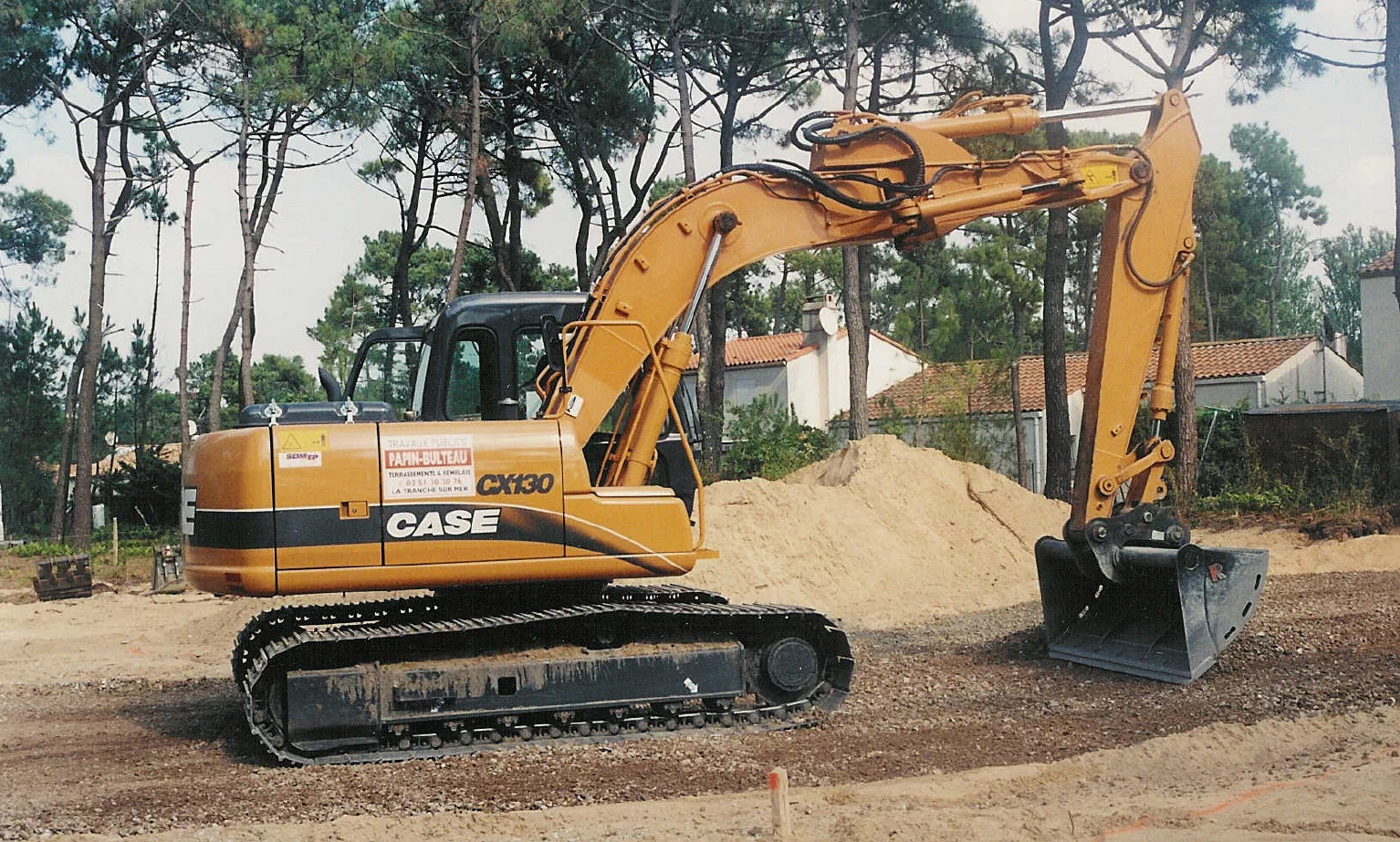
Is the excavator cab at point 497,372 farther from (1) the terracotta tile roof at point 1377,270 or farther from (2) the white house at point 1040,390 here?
(1) the terracotta tile roof at point 1377,270

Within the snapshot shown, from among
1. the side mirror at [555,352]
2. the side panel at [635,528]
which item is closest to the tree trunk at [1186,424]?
the side panel at [635,528]

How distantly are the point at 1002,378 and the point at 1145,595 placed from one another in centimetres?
2209

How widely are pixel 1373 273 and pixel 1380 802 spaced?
3185 cm

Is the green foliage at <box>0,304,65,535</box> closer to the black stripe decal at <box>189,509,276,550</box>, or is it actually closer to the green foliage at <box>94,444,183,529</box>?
the green foliage at <box>94,444,183,529</box>

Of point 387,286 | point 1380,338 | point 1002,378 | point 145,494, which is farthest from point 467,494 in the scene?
point 387,286

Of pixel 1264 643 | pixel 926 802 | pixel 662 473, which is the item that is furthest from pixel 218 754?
pixel 1264 643

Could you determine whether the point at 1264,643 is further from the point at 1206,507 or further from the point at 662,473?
the point at 1206,507

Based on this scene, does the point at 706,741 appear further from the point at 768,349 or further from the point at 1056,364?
the point at 768,349

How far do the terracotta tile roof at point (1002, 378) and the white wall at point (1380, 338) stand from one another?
2.40 metres

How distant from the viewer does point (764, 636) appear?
8.50m

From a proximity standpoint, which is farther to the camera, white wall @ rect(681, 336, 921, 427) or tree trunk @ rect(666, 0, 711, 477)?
white wall @ rect(681, 336, 921, 427)

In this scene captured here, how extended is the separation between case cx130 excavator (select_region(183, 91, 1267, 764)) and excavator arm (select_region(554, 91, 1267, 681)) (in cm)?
2

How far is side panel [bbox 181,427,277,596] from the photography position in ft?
24.6

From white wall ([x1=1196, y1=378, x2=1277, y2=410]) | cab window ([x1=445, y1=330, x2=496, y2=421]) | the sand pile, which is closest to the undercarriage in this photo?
cab window ([x1=445, y1=330, x2=496, y2=421])
